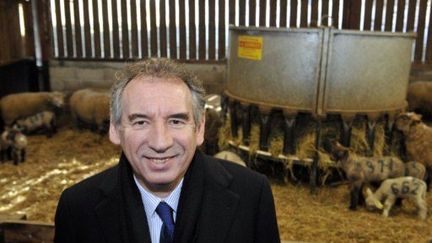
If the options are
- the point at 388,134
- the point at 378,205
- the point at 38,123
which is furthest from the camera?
the point at 38,123

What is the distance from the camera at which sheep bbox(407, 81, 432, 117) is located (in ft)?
27.8

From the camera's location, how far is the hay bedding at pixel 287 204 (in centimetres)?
426

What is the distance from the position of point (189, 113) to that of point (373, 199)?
3.57 metres

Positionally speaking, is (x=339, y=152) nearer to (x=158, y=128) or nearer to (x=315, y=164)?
(x=315, y=164)

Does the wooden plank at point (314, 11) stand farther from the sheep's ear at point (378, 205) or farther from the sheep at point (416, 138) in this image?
the sheep's ear at point (378, 205)

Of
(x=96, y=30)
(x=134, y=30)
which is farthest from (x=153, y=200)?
(x=96, y=30)

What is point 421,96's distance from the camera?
850 cm

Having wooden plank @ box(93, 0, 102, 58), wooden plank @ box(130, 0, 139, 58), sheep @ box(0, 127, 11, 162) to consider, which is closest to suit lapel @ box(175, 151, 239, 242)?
sheep @ box(0, 127, 11, 162)

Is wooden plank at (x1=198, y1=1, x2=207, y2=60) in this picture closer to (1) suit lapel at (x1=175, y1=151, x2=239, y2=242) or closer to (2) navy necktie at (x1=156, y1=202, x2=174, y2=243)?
(1) suit lapel at (x1=175, y1=151, x2=239, y2=242)

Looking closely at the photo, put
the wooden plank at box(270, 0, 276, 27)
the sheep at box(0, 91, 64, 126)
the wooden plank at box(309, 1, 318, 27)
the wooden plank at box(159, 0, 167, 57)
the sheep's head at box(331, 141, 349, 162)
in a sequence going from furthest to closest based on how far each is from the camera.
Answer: the wooden plank at box(159, 0, 167, 57)
the wooden plank at box(270, 0, 276, 27)
the wooden plank at box(309, 1, 318, 27)
the sheep at box(0, 91, 64, 126)
the sheep's head at box(331, 141, 349, 162)

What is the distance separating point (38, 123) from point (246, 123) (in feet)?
14.0

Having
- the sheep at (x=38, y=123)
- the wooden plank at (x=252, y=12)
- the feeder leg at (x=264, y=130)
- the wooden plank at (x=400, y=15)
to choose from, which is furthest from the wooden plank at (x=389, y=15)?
the sheep at (x=38, y=123)

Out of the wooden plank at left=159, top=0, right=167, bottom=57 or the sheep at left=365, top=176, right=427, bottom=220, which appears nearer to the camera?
the sheep at left=365, top=176, right=427, bottom=220

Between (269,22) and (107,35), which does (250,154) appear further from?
(107,35)
